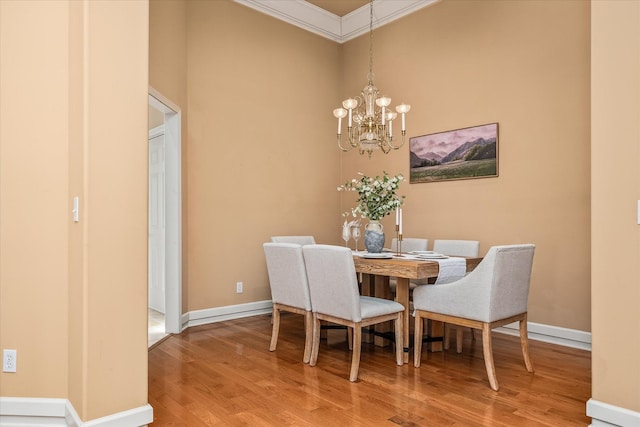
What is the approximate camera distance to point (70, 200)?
2223 millimetres

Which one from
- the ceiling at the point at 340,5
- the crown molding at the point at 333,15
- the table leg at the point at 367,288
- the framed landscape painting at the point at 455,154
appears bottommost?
the table leg at the point at 367,288

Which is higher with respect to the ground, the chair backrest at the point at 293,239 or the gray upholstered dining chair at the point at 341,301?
the chair backrest at the point at 293,239

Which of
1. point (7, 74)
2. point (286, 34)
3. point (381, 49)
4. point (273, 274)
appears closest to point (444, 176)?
point (381, 49)

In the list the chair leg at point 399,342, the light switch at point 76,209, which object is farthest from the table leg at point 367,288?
the light switch at point 76,209

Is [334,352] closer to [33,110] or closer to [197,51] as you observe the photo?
[33,110]

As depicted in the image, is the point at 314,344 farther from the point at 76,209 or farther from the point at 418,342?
the point at 76,209

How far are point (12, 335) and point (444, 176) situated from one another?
3.83 meters

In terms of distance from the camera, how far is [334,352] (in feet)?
11.7

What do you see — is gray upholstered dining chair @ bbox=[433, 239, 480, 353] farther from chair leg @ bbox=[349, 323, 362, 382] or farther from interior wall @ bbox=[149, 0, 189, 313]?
interior wall @ bbox=[149, 0, 189, 313]

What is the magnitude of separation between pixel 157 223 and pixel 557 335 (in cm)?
421

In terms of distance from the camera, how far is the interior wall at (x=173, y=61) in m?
3.63

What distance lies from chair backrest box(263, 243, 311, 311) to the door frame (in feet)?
3.49

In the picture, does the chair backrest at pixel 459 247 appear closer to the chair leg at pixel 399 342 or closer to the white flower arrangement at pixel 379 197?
the white flower arrangement at pixel 379 197

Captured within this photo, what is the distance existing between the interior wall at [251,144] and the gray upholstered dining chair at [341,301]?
67.4 inches
